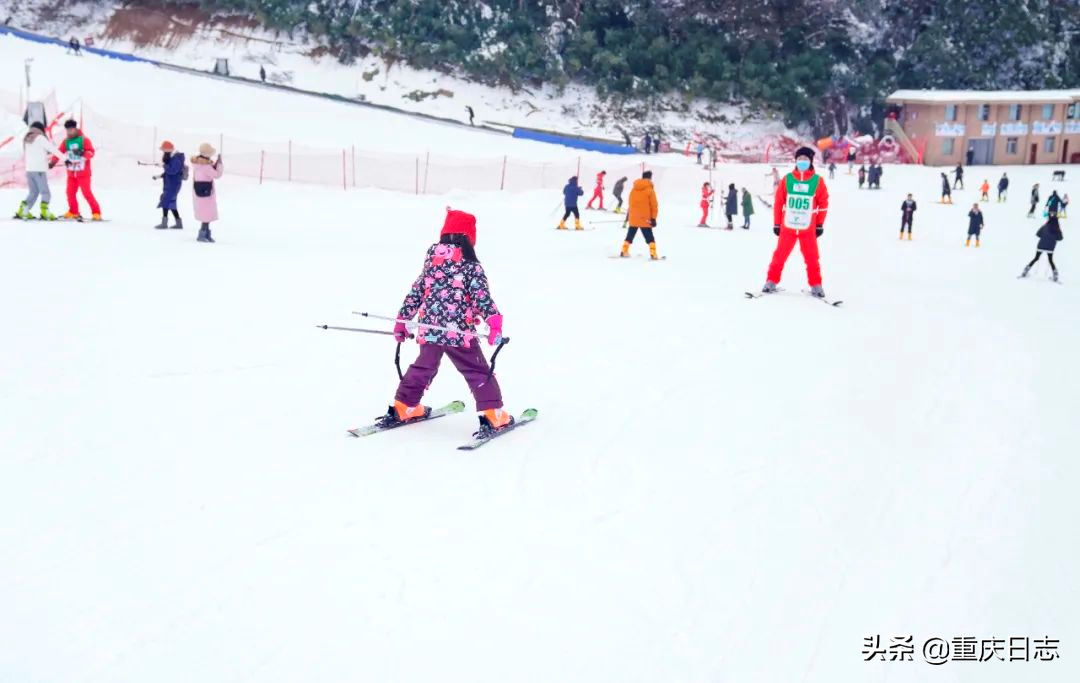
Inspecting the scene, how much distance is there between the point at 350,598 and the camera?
450cm

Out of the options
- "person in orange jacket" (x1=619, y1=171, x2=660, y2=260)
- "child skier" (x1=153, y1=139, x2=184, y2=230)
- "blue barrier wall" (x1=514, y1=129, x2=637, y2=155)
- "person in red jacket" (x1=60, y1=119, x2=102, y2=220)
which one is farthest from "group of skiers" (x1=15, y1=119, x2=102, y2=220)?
"blue barrier wall" (x1=514, y1=129, x2=637, y2=155)

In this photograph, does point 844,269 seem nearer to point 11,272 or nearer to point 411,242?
point 411,242

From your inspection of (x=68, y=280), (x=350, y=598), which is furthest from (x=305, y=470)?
(x=68, y=280)

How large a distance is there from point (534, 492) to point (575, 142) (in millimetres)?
39518

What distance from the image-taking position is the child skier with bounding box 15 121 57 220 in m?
15.0

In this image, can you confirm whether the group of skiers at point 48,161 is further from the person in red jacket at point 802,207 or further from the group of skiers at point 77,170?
the person in red jacket at point 802,207

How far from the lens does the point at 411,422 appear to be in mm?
7109

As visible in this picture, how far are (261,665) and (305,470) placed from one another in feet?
7.13

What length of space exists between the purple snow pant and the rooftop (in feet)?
169

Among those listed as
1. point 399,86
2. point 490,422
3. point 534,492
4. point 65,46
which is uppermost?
point 65,46

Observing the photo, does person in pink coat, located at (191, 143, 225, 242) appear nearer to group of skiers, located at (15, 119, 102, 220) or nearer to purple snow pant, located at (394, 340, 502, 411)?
group of skiers, located at (15, 119, 102, 220)

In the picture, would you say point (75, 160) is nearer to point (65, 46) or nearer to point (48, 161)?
point (48, 161)

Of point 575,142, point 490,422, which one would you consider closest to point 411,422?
point 490,422

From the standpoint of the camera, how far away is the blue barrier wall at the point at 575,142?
43634 millimetres
